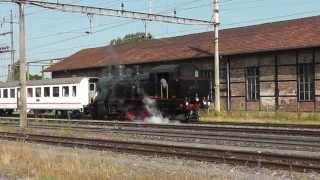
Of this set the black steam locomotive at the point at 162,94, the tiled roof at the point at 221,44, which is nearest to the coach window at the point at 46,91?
the black steam locomotive at the point at 162,94

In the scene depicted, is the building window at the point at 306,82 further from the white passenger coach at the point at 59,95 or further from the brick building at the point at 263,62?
the white passenger coach at the point at 59,95

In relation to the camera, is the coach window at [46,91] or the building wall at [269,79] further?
the coach window at [46,91]

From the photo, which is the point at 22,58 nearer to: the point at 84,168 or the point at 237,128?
the point at 237,128

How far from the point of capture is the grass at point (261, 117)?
33.3 metres

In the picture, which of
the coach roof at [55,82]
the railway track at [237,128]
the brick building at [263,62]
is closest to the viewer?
the railway track at [237,128]

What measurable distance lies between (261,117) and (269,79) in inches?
209

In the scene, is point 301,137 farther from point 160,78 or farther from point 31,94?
point 31,94

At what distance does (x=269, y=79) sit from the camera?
134 ft

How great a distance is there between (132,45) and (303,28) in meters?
22.1

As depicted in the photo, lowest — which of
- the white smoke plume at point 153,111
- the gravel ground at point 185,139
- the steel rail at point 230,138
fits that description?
the gravel ground at point 185,139

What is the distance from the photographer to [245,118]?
35750 mm

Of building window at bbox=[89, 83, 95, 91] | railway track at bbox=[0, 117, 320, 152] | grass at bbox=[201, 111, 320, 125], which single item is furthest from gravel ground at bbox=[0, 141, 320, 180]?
building window at bbox=[89, 83, 95, 91]

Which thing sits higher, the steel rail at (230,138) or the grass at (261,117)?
the grass at (261,117)

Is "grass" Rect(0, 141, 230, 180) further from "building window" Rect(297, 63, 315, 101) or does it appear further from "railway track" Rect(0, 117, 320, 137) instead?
"building window" Rect(297, 63, 315, 101)
